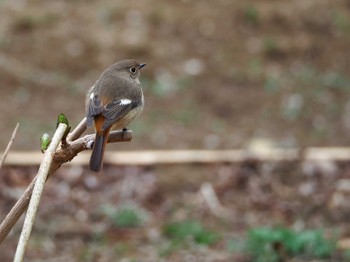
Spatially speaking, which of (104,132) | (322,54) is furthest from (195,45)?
(104,132)

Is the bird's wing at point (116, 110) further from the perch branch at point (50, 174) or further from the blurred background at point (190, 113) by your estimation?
the blurred background at point (190, 113)

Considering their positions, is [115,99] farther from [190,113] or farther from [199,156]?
[190,113]

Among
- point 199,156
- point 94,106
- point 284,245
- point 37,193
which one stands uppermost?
point 199,156

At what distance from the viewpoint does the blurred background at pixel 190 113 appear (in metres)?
6.42

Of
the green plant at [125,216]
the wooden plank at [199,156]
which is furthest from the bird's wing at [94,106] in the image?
the wooden plank at [199,156]

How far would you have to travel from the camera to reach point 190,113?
9727 millimetres

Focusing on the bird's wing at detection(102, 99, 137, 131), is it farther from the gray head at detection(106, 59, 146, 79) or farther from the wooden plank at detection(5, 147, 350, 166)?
the wooden plank at detection(5, 147, 350, 166)

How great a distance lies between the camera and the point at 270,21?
11.6m

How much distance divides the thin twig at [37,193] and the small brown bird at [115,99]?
Result: 1160 mm

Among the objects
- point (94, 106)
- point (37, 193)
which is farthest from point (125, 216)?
point (37, 193)

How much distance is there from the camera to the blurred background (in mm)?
6418

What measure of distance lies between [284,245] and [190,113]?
169 inches

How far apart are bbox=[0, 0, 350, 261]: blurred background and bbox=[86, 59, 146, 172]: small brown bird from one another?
255 centimetres

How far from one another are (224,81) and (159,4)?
6.37 feet
